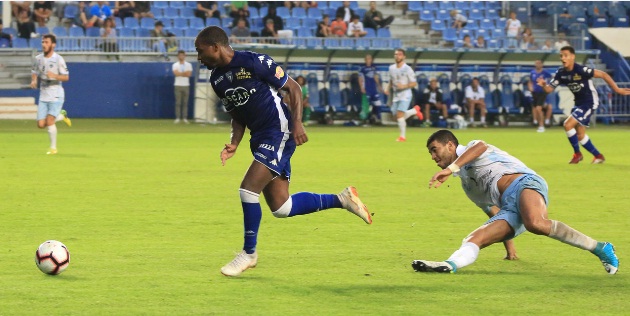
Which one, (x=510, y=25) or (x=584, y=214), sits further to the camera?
(x=510, y=25)

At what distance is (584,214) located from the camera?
12.9 meters

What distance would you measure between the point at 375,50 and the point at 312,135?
6843 mm

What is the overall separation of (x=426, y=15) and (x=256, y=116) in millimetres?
32786

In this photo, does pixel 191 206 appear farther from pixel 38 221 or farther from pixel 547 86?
pixel 547 86

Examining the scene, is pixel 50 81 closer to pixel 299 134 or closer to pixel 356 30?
pixel 299 134

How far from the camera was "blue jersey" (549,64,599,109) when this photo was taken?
68.8 feet

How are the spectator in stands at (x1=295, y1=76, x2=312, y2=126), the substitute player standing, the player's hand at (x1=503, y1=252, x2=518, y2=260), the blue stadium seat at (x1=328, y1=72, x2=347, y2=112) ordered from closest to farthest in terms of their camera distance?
1. the player's hand at (x1=503, y1=252, x2=518, y2=260)
2. the substitute player standing
3. the spectator in stands at (x1=295, y1=76, x2=312, y2=126)
4. the blue stadium seat at (x1=328, y1=72, x2=347, y2=112)

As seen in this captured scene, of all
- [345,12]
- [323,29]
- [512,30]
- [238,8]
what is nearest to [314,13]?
[345,12]

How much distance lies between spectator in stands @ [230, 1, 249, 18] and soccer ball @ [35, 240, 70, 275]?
2878 centimetres

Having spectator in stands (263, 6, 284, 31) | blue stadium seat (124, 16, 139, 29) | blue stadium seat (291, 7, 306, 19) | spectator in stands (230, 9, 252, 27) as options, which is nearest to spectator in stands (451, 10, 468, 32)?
blue stadium seat (291, 7, 306, 19)

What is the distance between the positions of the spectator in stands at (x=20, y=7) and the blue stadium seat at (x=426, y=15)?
1435cm

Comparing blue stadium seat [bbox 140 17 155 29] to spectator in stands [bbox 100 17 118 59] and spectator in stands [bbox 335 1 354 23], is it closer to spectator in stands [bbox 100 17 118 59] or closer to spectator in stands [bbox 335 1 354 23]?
spectator in stands [bbox 100 17 118 59]

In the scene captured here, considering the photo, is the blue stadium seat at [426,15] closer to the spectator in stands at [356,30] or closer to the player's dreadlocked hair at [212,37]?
the spectator in stands at [356,30]

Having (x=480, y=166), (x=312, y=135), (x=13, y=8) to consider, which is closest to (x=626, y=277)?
(x=480, y=166)
